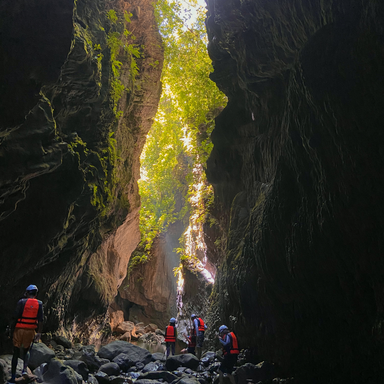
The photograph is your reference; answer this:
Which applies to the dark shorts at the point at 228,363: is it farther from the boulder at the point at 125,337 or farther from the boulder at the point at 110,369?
the boulder at the point at 125,337

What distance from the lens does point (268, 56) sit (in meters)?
7.21

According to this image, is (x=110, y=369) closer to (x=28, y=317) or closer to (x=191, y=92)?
(x=28, y=317)

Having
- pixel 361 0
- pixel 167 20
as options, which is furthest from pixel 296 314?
pixel 167 20

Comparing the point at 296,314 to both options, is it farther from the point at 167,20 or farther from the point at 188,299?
the point at 167,20

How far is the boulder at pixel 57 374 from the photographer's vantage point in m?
5.73

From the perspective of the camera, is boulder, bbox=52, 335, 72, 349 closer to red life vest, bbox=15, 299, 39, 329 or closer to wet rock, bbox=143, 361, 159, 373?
wet rock, bbox=143, 361, 159, 373

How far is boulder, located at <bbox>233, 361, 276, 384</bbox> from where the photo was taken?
691cm

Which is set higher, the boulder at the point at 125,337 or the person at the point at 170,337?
the person at the point at 170,337

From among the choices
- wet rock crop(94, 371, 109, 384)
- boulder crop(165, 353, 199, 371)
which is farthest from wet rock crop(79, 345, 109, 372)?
boulder crop(165, 353, 199, 371)

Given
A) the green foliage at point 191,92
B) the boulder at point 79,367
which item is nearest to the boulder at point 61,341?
the boulder at point 79,367

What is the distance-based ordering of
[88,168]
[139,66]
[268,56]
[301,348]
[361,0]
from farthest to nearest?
[139,66]
[88,168]
[268,56]
[301,348]
[361,0]

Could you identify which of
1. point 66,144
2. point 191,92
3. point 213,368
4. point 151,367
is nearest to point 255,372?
point 213,368

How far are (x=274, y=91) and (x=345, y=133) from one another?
13.9 ft

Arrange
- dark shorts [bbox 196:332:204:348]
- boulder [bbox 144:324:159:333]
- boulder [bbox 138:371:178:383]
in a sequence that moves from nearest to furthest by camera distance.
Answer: boulder [bbox 138:371:178:383], dark shorts [bbox 196:332:204:348], boulder [bbox 144:324:159:333]
